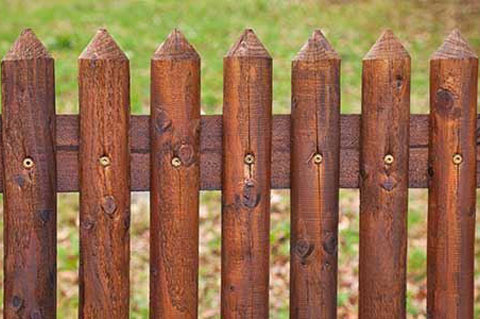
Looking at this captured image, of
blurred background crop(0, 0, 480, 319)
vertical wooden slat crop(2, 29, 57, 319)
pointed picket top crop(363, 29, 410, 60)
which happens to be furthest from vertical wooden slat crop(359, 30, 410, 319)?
blurred background crop(0, 0, 480, 319)

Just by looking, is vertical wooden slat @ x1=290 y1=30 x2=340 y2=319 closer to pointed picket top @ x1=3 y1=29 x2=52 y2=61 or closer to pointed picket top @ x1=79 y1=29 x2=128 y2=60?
pointed picket top @ x1=79 y1=29 x2=128 y2=60

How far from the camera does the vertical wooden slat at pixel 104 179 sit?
2.95 meters

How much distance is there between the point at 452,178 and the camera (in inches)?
122

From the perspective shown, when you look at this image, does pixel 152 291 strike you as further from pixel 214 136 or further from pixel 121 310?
pixel 214 136

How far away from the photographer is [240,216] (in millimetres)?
3025

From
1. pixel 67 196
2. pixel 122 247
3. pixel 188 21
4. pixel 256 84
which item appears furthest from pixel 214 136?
pixel 188 21

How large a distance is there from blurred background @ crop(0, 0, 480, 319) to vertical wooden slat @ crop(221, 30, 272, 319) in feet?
7.89

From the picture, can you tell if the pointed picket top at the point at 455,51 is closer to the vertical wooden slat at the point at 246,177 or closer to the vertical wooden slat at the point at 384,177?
the vertical wooden slat at the point at 384,177

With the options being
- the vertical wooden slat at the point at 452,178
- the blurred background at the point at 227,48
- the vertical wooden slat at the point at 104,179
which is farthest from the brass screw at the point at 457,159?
the blurred background at the point at 227,48

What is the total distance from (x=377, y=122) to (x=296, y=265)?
46cm

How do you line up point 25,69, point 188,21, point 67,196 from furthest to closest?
1. point 188,21
2. point 67,196
3. point 25,69

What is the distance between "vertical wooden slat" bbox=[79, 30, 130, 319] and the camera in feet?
9.66

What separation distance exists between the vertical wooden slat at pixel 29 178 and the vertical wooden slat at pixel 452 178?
1067 millimetres

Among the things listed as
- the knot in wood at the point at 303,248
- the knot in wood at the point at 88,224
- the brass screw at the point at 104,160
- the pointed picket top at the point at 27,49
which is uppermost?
the pointed picket top at the point at 27,49
